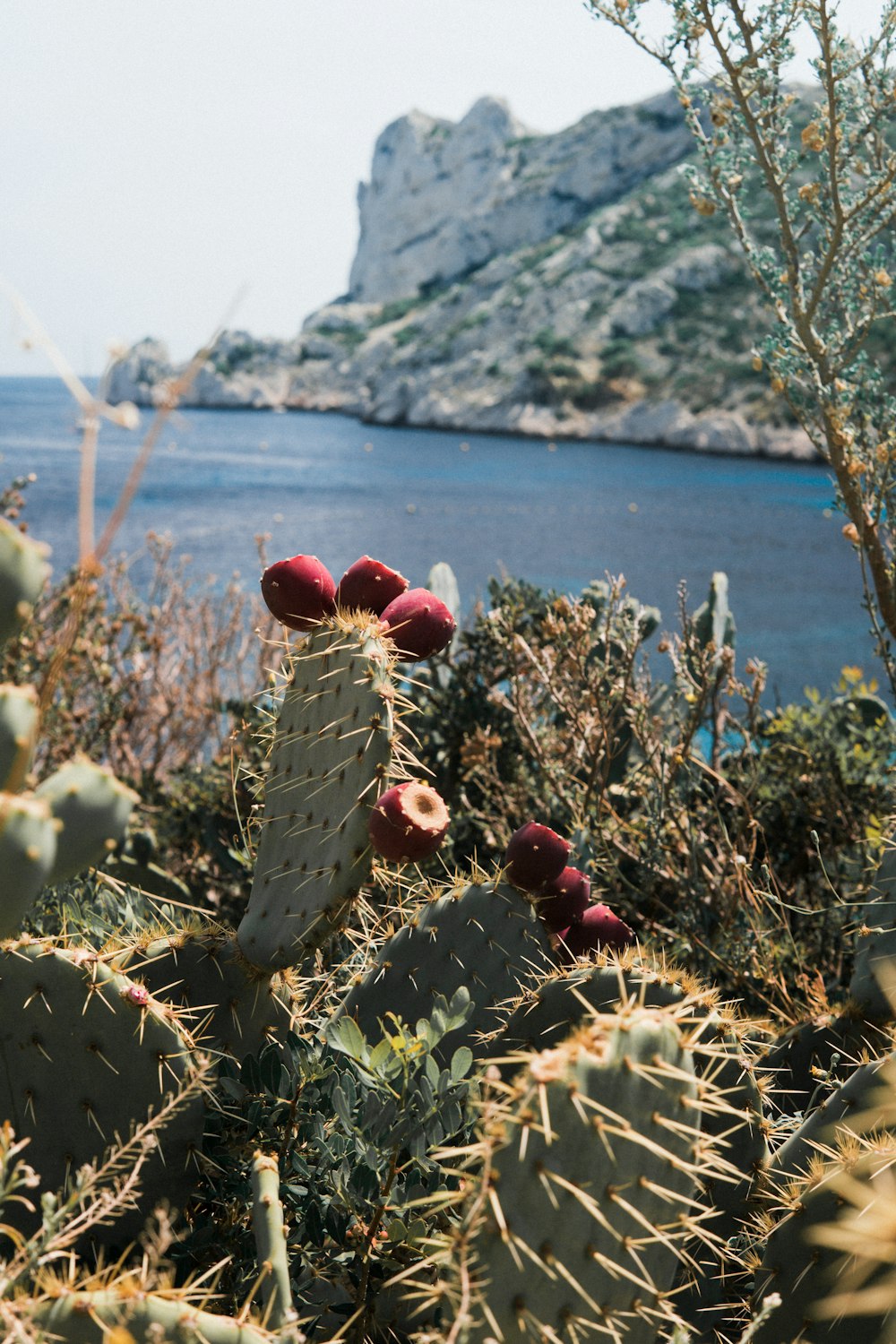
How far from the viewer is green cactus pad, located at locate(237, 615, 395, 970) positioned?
1.67 meters

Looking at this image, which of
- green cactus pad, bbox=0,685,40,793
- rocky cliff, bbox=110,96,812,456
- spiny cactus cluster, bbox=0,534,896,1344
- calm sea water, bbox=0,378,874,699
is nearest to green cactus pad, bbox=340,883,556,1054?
spiny cactus cluster, bbox=0,534,896,1344

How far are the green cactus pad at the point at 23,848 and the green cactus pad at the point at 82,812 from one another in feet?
0.10

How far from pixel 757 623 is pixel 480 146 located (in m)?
89.1

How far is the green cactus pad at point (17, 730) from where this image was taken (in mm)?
894

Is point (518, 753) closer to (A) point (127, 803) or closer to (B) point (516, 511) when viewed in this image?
(A) point (127, 803)

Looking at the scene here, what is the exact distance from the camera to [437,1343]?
1.01 meters

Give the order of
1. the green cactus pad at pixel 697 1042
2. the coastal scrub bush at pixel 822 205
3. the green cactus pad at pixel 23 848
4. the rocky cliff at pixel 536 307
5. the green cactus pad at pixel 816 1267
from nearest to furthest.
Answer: the green cactus pad at pixel 23 848 → the green cactus pad at pixel 816 1267 → the green cactus pad at pixel 697 1042 → the coastal scrub bush at pixel 822 205 → the rocky cliff at pixel 536 307

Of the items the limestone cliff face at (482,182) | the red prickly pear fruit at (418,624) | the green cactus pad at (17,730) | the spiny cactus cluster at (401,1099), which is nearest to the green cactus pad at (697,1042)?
the spiny cactus cluster at (401,1099)

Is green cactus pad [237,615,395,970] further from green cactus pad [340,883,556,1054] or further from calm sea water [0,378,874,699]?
calm sea water [0,378,874,699]

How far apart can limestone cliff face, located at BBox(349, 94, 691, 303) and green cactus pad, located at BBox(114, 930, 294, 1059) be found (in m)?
71.1

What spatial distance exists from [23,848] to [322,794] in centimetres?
89

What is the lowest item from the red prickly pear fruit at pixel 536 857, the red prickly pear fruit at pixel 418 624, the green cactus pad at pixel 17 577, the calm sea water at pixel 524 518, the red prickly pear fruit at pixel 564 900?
the calm sea water at pixel 524 518

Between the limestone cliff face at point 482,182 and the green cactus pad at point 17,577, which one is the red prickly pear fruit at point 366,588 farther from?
the limestone cliff face at point 482,182

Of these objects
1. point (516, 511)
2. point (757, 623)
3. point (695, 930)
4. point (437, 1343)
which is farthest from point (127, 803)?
point (516, 511)
